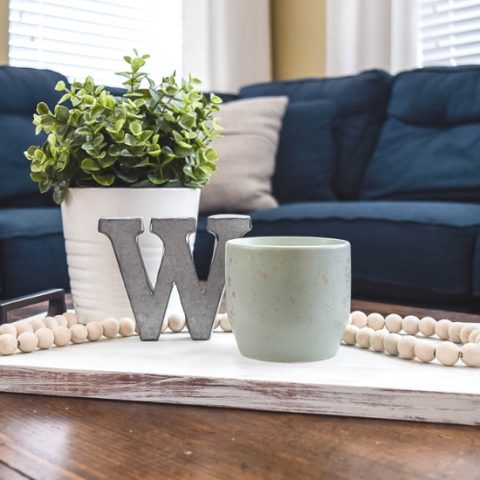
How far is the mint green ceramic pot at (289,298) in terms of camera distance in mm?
588

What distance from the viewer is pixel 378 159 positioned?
2.50m

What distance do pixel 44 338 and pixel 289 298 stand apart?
0.79 ft

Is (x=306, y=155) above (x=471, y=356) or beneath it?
above

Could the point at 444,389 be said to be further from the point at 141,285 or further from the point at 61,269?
the point at 61,269

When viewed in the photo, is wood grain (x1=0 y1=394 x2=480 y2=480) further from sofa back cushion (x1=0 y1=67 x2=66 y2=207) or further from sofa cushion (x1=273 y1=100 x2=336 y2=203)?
sofa cushion (x1=273 y1=100 x2=336 y2=203)

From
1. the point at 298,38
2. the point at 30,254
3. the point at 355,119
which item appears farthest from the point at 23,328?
the point at 298,38

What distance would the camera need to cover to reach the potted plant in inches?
30.5

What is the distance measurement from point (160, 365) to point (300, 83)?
2333mm

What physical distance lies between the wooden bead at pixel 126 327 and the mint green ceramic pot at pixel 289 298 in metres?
0.15

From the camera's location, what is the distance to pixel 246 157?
7.98 feet

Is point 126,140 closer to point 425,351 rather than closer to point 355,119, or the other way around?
point 425,351

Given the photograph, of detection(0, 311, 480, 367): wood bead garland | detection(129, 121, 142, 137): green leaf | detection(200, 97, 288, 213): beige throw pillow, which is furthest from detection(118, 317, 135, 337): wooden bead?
detection(200, 97, 288, 213): beige throw pillow

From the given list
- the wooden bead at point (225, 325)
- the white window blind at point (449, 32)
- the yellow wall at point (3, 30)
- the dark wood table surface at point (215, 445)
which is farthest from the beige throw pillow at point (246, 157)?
the dark wood table surface at point (215, 445)

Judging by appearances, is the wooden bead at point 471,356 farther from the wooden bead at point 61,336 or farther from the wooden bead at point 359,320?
the wooden bead at point 61,336
